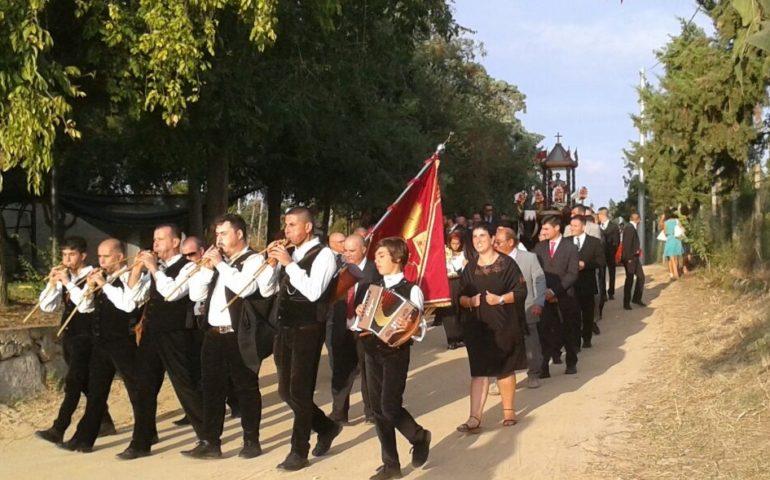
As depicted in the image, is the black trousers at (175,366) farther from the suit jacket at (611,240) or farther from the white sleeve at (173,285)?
the suit jacket at (611,240)

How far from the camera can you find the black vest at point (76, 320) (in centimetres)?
891

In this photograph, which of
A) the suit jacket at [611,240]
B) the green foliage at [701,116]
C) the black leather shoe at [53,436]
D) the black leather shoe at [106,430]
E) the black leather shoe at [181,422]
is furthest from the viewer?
the suit jacket at [611,240]

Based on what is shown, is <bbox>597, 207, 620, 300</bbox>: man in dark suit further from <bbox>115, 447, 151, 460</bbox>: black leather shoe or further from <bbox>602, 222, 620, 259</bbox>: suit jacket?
<bbox>115, 447, 151, 460</bbox>: black leather shoe

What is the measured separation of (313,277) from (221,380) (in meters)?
1.23

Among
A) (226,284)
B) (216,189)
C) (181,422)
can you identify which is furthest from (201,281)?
(216,189)

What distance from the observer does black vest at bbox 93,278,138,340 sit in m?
8.64

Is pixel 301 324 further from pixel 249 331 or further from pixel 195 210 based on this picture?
pixel 195 210

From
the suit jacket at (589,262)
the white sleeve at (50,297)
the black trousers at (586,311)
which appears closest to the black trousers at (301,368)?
the white sleeve at (50,297)

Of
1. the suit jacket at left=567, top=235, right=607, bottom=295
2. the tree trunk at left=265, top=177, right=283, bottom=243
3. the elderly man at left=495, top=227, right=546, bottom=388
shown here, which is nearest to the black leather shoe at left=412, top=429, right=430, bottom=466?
the elderly man at left=495, top=227, right=546, bottom=388

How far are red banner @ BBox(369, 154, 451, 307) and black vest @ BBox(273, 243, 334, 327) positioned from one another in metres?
1.87

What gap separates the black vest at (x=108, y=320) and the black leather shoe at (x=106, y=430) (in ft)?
4.12

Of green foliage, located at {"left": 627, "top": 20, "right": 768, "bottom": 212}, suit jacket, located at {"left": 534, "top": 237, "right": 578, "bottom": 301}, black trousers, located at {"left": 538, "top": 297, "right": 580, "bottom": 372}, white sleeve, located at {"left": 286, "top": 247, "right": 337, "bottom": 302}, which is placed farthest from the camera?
green foliage, located at {"left": 627, "top": 20, "right": 768, "bottom": 212}

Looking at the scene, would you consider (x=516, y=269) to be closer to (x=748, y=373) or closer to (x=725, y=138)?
(x=748, y=373)

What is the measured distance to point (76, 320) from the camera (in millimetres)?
8984
